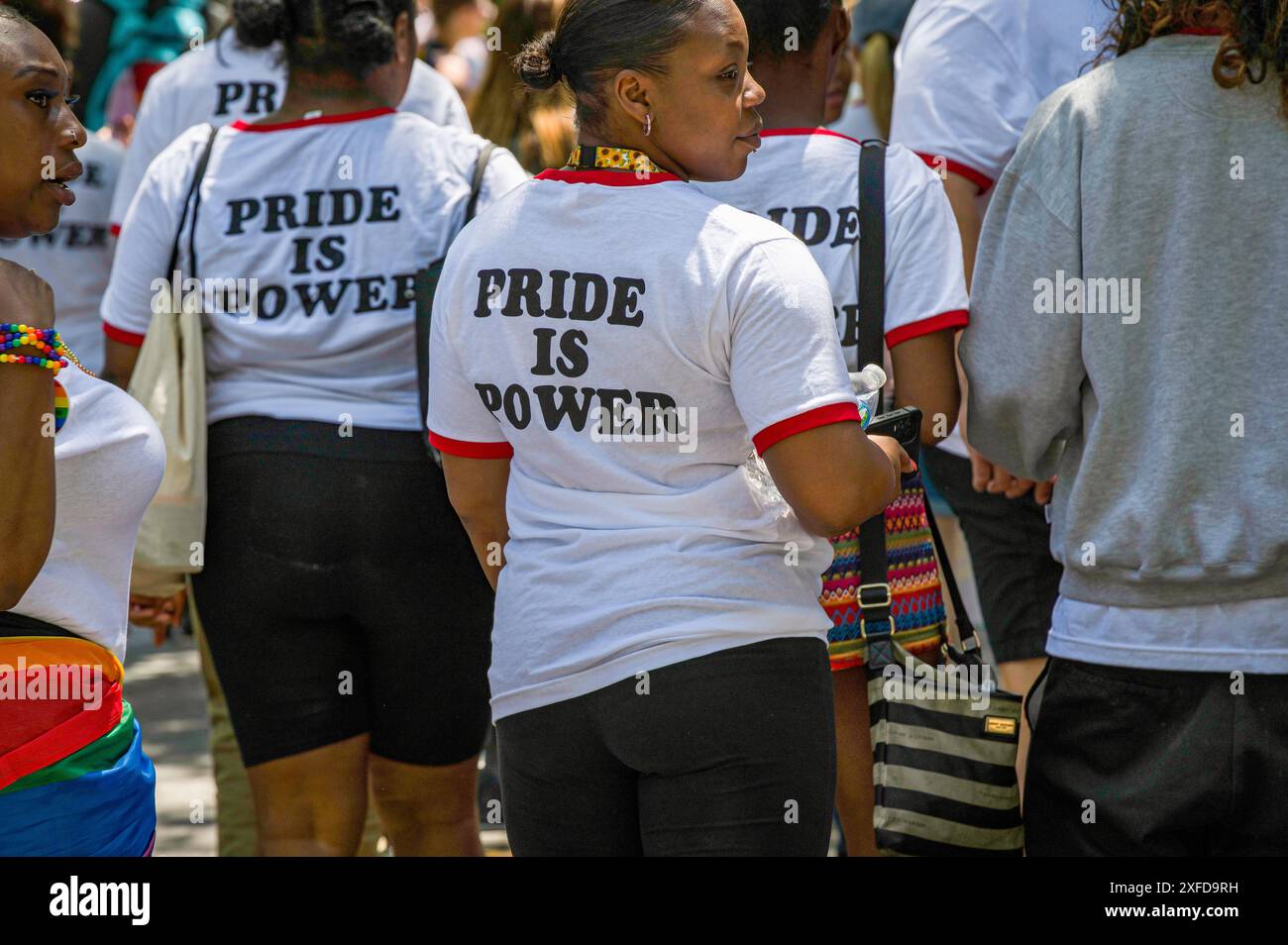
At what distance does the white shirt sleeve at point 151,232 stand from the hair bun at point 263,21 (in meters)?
0.24

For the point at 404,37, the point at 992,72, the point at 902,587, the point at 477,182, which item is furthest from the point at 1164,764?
the point at 404,37

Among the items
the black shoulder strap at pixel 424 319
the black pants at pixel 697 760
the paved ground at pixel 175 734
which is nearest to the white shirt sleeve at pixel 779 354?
the black pants at pixel 697 760

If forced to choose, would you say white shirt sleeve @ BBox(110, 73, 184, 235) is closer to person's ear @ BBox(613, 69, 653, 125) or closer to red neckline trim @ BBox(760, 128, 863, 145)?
red neckline trim @ BBox(760, 128, 863, 145)

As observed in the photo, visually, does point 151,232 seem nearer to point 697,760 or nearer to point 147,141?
point 147,141

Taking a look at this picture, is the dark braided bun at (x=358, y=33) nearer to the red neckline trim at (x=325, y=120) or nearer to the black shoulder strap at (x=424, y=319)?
the red neckline trim at (x=325, y=120)

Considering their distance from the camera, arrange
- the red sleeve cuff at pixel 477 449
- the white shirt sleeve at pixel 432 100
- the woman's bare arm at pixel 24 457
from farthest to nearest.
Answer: the white shirt sleeve at pixel 432 100 < the red sleeve cuff at pixel 477 449 < the woman's bare arm at pixel 24 457

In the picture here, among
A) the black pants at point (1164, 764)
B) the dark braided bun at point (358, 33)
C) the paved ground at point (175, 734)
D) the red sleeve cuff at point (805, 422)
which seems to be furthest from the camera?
the paved ground at point (175, 734)

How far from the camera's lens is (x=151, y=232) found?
3.32 m

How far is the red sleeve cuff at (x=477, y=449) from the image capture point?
252cm

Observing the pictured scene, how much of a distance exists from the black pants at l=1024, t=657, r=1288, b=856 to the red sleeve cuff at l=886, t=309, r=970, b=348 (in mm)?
578

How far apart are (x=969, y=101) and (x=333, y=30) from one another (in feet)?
4.20

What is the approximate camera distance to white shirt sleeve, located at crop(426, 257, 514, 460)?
7.93 ft

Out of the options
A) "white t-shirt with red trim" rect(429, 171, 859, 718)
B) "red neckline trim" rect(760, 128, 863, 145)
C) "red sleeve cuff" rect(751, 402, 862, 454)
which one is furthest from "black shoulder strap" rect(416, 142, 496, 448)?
"red sleeve cuff" rect(751, 402, 862, 454)
